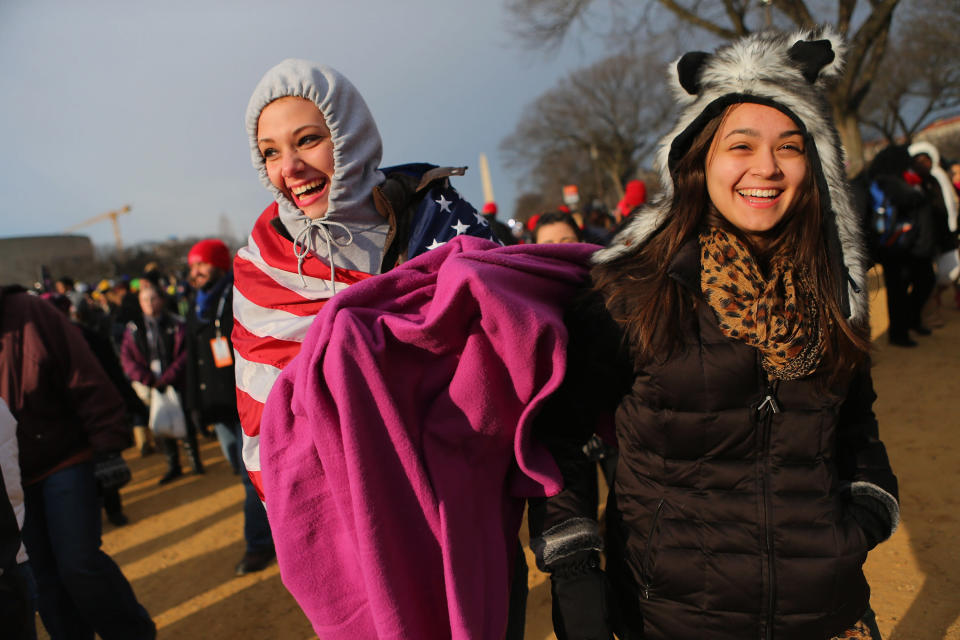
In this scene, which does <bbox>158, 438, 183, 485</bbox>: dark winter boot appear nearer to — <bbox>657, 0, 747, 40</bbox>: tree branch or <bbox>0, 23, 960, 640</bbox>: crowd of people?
<bbox>0, 23, 960, 640</bbox>: crowd of people

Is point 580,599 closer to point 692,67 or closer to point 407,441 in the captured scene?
point 407,441

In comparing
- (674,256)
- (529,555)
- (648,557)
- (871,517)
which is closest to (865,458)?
(871,517)

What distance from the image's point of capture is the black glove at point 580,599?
1.47 metres

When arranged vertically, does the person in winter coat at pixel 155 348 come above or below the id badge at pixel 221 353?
below

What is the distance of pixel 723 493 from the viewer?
149 cm

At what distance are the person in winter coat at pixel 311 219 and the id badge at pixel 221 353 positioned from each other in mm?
2408

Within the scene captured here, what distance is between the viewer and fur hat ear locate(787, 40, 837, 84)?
58.6 inches

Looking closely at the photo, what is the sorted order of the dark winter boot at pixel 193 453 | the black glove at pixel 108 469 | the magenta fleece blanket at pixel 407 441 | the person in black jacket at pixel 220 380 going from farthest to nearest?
the dark winter boot at pixel 193 453
the person in black jacket at pixel 220 380
the black glove at pixel 108 469
the magenta fleece blanket at pixel 407 441

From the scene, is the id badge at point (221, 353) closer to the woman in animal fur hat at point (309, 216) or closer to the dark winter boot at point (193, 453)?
the woman in animal fur hat at point (309, 216)

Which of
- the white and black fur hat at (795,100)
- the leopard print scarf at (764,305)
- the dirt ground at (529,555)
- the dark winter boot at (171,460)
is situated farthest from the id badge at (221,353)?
the leopard print scarf at (764,305)

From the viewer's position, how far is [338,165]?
1833 mm

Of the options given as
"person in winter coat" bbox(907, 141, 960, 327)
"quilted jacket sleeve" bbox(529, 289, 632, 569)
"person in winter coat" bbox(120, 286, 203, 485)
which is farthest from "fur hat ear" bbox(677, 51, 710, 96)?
"person in winter coat" bbox(907, 141, 960, 327)

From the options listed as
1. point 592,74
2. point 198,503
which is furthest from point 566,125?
point 198,503

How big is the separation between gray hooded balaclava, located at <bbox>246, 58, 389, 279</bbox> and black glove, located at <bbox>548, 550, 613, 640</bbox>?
106 centimetres
